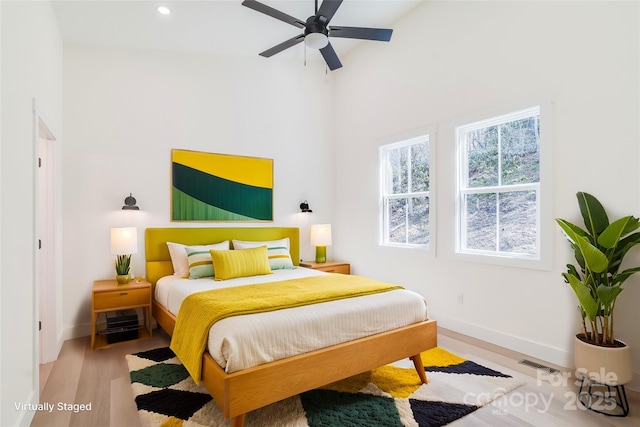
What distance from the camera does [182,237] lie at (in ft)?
13.5

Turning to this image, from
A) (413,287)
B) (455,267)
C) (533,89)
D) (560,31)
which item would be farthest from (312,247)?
(560,31)

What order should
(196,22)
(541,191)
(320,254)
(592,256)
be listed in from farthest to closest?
(320,254) < (196,22) < (541,191) < (592,256)

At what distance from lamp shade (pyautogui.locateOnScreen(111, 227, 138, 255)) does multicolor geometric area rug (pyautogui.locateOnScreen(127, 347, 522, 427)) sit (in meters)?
1.13

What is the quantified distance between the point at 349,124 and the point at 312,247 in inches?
74.8

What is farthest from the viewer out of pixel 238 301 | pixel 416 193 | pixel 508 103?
pixel 416 193

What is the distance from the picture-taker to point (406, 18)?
4215mm

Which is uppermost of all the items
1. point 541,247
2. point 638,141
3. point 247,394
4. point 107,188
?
point 638,141

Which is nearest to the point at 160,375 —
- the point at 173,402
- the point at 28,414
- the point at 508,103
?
the point at 173,402

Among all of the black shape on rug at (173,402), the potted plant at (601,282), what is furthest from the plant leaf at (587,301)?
the black shape on rug at (173,402)

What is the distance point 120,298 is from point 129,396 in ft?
4.08

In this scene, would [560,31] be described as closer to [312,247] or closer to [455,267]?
[455,267]

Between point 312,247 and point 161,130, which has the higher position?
point 161,130

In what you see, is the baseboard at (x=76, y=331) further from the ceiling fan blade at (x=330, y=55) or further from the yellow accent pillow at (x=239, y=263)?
the ceiling fan blade at (x=330, y=55)

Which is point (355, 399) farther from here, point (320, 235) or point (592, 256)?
point (320, 235)
